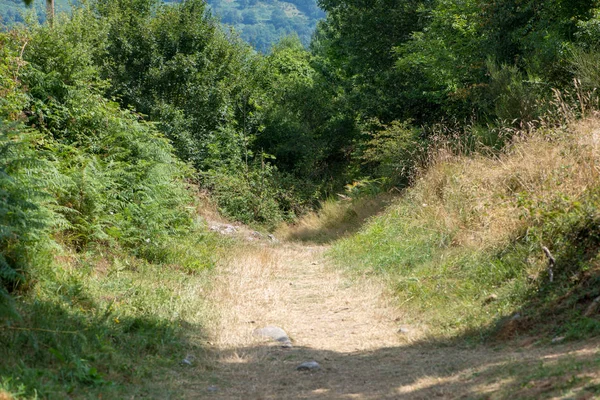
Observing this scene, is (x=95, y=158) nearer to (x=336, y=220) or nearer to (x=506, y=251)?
(x=506, y=251)

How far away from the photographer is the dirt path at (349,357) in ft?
15.9

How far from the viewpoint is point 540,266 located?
24.2 ft

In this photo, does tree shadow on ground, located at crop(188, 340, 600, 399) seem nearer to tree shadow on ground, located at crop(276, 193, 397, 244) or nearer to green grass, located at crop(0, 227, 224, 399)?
green grass, located at crop(0, 227, 224, 399)

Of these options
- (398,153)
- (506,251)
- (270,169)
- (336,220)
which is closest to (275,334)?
(506,251)

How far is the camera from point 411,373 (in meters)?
5.70

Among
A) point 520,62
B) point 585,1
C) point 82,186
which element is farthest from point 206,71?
point 82,186

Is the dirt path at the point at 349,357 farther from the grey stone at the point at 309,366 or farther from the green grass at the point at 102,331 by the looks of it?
the green grass at the point at 102,331

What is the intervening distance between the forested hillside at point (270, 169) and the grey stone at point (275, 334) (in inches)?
30.3

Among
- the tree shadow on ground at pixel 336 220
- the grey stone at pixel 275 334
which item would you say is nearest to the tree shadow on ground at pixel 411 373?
the grey stone at pixel 275 334

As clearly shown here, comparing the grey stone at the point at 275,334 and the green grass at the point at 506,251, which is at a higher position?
the green grass at the point at 506,251

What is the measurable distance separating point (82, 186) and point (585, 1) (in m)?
12.7

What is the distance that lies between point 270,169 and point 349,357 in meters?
18.1

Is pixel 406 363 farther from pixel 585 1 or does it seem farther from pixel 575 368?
pixel 585 1

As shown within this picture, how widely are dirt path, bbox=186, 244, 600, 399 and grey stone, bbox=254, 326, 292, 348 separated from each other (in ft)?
0.41
